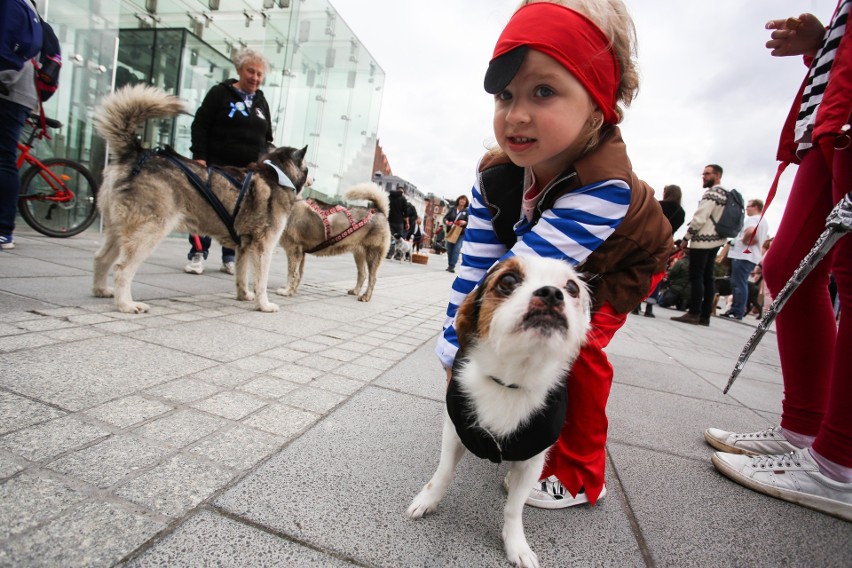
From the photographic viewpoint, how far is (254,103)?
5.27m

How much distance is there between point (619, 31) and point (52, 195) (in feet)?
24.0

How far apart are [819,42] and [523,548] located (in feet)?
8.63

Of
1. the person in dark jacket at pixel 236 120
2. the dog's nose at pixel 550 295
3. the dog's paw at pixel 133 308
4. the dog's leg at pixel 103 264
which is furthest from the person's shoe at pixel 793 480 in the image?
the person in dark jacket at pixel 236 120

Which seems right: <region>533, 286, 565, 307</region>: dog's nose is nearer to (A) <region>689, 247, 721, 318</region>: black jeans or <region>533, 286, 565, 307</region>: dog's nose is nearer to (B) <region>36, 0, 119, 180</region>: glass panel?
(A) <region>689, 247, 721, 318</region>: black jeans

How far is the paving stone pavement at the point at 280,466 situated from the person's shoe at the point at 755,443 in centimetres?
11

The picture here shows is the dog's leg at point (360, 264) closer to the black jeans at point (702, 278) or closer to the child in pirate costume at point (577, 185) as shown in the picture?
the child in pirate costume at point (577, 185)

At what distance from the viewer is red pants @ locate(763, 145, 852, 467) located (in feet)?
5.61

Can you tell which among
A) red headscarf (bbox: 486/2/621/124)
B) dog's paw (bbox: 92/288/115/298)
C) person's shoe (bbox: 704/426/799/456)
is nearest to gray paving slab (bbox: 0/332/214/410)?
dog's paw (bbox: 92/288/115/298)

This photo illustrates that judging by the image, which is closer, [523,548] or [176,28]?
[523,548]

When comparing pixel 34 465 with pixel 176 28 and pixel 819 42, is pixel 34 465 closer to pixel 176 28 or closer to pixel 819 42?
pixel 819 42

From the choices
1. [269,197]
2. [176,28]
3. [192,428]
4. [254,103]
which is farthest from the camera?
[176,28]

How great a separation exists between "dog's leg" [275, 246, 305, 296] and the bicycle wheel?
3.17 metres

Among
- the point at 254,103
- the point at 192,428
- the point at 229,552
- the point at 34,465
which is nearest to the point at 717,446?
the point at 229,552

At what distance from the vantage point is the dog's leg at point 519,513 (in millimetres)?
1319
